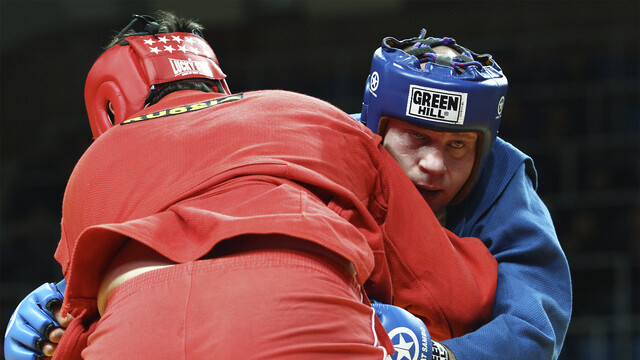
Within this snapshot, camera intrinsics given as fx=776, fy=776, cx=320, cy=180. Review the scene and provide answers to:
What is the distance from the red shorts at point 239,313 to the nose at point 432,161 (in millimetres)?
610

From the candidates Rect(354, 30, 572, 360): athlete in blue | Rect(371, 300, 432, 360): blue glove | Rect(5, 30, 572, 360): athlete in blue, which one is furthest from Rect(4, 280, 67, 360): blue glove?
Rect(354, 30, 572, 360): athlete in blue

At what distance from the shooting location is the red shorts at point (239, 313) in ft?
3.37

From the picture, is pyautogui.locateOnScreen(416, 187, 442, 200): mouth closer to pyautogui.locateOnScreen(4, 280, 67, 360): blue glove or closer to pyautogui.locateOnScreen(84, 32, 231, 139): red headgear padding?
pyautogui.locateOnScreen(84, 32, 231, 139): red headgear padding

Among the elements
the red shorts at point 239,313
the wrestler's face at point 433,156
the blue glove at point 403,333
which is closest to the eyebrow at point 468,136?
the wrestler's face at point 433,156

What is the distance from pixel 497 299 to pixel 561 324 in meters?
0.19

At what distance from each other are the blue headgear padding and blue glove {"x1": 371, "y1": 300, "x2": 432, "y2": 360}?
0.48 meters

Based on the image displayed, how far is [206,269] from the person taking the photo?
1.08m

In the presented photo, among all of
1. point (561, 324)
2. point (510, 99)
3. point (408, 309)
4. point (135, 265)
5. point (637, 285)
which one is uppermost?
point (135, 265)

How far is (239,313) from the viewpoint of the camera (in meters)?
1.03

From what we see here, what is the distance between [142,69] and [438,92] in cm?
65

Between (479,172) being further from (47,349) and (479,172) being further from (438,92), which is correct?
(47,349)

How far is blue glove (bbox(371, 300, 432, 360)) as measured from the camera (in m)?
1.33

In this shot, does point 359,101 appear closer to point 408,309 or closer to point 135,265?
point 408,309

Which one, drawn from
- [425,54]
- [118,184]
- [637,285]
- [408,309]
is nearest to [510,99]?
[637,285]
